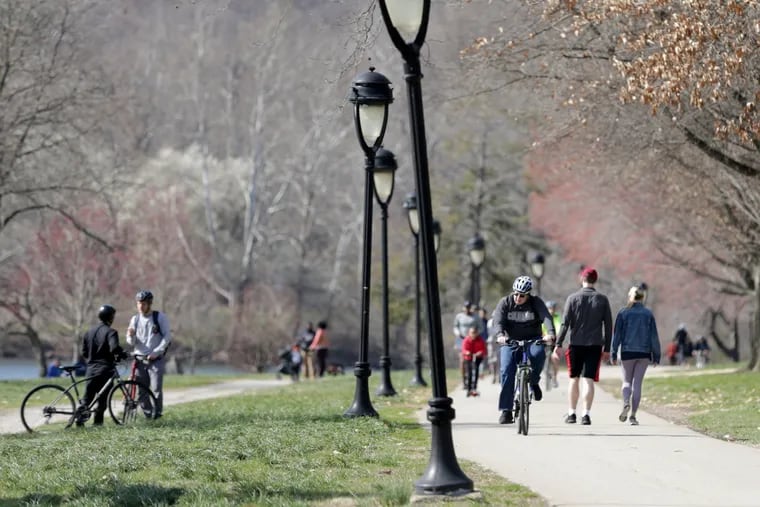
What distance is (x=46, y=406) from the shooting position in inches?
643

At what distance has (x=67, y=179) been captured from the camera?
3584 cm

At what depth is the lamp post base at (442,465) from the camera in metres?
8.92

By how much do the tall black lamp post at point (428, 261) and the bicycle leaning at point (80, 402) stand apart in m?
8.00

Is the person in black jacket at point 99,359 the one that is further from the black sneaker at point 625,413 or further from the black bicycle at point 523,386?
the black sneaker at point 625,413

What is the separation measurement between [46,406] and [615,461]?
802 cm

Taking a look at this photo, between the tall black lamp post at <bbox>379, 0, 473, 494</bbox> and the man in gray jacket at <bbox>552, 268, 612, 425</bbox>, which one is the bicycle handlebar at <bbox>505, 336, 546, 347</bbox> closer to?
the man in gray jacket at <bbox>552, 268, 612, 425</bbox>

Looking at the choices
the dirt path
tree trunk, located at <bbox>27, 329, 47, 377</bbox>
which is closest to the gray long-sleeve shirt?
the dirt path

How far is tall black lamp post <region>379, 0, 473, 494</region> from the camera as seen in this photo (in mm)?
9023

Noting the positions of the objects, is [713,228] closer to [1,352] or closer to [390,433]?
[390,433]

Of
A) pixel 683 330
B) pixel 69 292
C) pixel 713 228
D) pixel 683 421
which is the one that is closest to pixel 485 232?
pixel 683 330

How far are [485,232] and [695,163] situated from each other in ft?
133

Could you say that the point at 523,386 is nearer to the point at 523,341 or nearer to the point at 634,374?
the point at 523,341

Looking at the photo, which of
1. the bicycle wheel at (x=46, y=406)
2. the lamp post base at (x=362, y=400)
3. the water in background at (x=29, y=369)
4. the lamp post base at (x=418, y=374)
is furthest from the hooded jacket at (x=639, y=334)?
the water in background at (x=29, y=369)

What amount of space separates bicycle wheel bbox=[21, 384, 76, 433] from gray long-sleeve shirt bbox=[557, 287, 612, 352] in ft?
20.8
